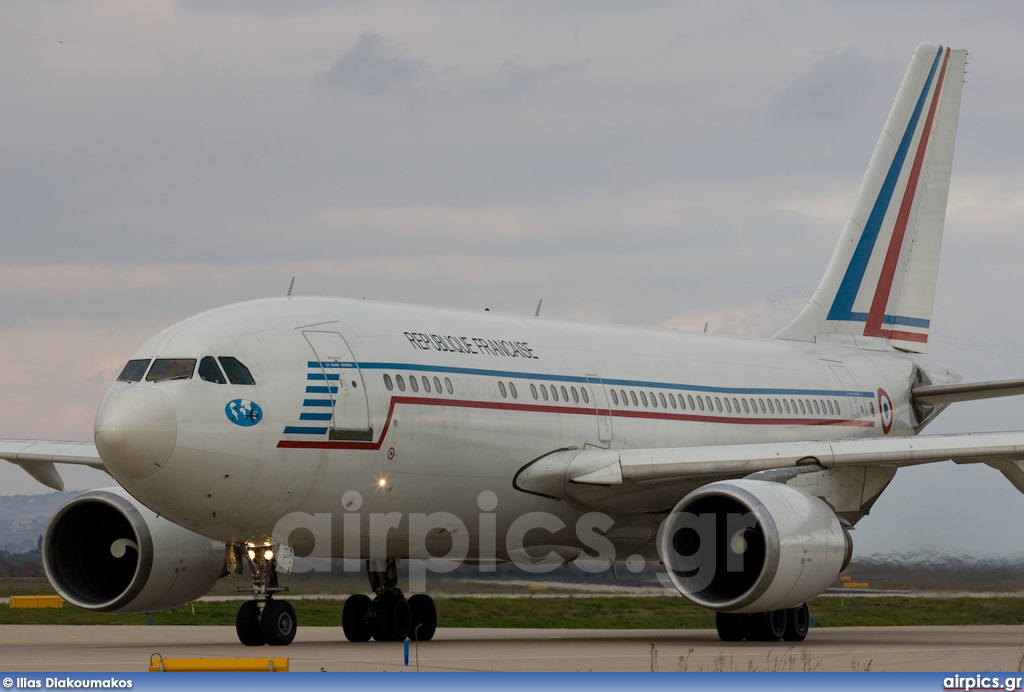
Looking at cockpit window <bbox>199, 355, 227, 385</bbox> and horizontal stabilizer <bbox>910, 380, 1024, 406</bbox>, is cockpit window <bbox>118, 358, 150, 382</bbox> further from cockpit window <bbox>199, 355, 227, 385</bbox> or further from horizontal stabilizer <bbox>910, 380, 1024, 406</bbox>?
horizontal stabilizer <bbox>910, 380, 1024, 406</bbox>

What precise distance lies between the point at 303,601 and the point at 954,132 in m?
15.8

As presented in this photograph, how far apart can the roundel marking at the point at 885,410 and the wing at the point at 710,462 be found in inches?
260

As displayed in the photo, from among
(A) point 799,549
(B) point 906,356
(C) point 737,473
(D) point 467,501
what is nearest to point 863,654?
(A) point 799,549

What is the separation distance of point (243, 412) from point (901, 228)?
53.6 feet

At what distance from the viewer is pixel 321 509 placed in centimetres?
1620

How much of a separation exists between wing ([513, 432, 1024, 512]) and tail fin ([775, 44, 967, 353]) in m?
8.00

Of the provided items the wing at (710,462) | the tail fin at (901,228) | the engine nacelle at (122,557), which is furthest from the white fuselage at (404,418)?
the tail fin at (901,228)

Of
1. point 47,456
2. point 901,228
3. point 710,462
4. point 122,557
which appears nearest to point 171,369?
point 122,557

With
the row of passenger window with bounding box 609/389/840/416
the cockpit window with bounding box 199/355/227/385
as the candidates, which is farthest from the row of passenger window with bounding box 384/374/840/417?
the cockpit window with bounding box 199/355/227/385

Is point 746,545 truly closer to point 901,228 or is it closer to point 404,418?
point 404,418

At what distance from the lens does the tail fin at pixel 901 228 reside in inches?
1062

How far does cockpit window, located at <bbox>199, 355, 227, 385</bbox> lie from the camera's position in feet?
50.0

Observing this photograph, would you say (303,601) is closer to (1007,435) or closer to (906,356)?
(906,356)

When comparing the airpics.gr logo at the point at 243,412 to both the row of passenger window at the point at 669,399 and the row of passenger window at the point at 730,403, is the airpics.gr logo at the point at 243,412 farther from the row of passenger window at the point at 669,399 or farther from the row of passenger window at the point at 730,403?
the row of passenger window at the point at 730,403
